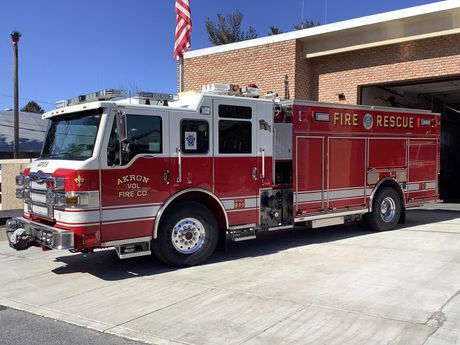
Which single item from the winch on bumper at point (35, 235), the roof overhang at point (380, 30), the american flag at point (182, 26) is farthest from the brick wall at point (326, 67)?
the winch on bumper at point (35, 235)

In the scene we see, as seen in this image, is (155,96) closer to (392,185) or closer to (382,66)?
(392,185)

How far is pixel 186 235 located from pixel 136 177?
4.04 feet

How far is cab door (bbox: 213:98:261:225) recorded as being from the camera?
7977mm

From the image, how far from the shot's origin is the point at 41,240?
7059 millimetres

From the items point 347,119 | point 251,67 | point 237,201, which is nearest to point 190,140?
point 237,201

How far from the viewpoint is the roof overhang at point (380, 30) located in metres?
14.1

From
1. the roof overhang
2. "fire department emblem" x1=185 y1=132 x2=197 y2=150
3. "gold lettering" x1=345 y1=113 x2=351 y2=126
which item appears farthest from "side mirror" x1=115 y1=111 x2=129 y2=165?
the roof overhang

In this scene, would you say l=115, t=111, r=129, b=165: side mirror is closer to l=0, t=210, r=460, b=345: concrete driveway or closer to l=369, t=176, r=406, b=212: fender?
l=0, t=210, r=460, b=345: concrete driveway

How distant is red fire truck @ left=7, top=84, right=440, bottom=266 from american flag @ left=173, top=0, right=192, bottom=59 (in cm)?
→ 588

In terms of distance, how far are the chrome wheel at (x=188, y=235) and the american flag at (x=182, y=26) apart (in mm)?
7562

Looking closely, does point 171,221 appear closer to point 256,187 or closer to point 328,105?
point 256,187

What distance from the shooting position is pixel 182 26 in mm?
13898

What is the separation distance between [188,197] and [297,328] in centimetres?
328

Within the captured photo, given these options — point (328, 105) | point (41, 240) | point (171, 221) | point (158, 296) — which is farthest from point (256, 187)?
point (41, 240)
